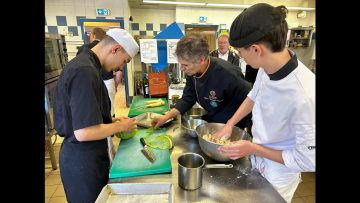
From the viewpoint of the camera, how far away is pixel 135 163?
3.69ft

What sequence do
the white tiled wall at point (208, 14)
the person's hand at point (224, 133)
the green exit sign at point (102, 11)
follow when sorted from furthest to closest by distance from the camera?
the white tiled wall at point (208, 14) → the green exit sign at point (102, 11) → the person's hand at point (224, 133)

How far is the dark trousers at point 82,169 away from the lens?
116cm

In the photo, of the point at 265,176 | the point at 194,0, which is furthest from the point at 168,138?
the point at 194,0

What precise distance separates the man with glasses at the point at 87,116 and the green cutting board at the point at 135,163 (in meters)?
0.13

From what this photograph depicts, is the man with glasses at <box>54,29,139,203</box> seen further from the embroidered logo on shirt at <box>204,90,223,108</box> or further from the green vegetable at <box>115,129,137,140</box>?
the embroidered logo on shirt at <box>204,90,223,108</box>

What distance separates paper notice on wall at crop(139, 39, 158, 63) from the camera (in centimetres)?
244

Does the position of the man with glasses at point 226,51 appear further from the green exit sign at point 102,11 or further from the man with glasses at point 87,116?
the man with glasses at point 87,116

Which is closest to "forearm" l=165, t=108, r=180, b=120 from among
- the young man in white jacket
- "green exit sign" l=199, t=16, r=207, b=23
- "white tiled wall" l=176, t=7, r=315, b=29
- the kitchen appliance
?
the young man in white jacket

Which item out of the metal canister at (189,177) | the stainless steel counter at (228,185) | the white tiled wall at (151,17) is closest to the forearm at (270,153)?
the stainless steel counter at (228,185)

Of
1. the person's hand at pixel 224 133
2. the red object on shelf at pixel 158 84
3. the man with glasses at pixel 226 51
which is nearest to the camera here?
the person's hand at pixel 224 133

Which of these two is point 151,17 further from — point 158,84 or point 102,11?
point 158,84

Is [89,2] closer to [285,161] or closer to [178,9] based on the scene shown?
[178,9]

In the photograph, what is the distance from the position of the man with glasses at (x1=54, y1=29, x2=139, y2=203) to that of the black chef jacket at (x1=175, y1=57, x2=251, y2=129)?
0.59 m
